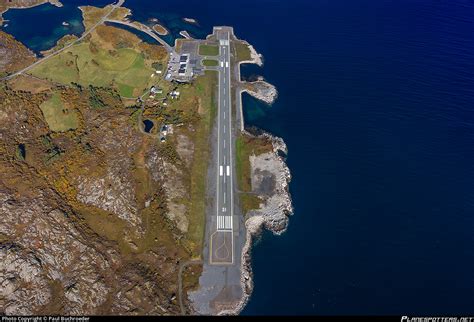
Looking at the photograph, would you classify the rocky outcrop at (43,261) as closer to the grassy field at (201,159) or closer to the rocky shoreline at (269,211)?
the grassy field at (201,159)

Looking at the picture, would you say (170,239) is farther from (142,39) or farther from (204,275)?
(142,39)

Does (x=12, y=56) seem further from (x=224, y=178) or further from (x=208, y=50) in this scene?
(x=224, y=178)

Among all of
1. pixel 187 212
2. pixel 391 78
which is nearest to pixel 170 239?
pixel 187 212

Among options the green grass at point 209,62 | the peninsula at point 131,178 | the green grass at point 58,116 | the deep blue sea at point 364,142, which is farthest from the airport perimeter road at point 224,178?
the green grass at point 58,116

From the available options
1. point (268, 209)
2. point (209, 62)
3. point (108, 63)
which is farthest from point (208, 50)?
point (268, 209)

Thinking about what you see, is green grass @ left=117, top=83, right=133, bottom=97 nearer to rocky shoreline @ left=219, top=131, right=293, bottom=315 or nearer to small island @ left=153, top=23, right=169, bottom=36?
small island @ left=153, top=23, right=169, bottom=36
